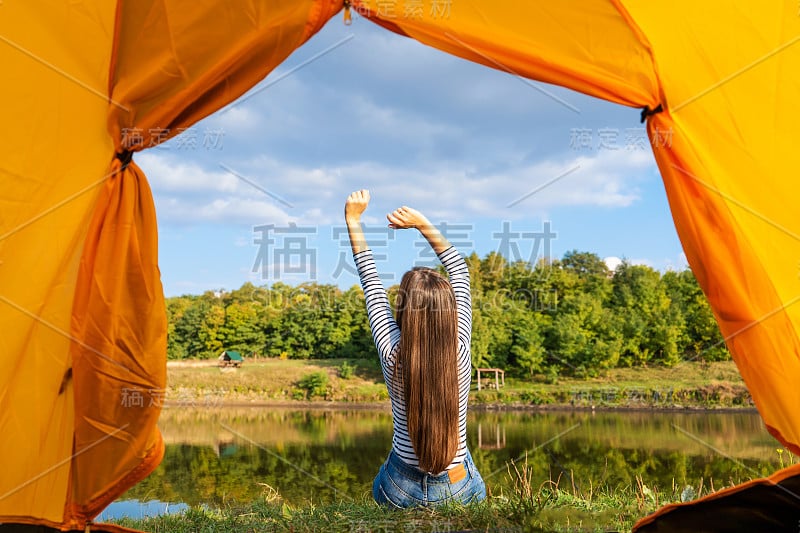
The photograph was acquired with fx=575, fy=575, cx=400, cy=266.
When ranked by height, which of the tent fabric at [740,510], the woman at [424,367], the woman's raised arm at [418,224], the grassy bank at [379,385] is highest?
the woman's raised arm at [418,224]

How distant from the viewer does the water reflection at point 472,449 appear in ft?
33.9

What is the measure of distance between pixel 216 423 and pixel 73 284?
2251 centimetres

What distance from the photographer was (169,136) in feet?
7.31

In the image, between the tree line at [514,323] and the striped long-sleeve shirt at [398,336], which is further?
the tree line at [514,323]

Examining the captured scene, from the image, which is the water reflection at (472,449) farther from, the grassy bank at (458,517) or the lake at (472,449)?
the grassy bank at (458,517)

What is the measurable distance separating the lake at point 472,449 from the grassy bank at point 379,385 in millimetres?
544

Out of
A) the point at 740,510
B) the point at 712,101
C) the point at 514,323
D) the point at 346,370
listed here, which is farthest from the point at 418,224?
the point at 514,323

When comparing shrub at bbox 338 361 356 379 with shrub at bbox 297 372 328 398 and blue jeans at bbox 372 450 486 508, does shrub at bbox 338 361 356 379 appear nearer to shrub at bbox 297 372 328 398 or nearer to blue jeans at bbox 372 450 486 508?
shrub at bbox 297 372 328 398

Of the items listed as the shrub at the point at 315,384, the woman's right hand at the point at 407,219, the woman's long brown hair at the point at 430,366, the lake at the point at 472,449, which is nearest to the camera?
the woman's long brown hair at the point at 430,366

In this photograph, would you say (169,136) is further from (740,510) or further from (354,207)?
(740,510)

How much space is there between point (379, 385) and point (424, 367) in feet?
59.7

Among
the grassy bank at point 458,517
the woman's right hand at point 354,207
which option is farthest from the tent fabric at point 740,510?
the woman's right hand at point 354,207

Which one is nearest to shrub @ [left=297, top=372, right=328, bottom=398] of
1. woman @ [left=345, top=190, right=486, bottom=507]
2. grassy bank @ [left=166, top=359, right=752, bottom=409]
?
grassy bank @ [left=166, top=359, right=752, bottom=409]

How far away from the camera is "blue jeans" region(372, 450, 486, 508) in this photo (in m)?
2.13
